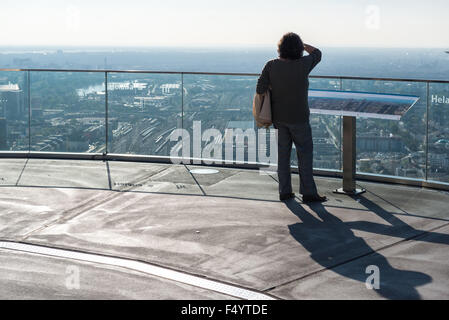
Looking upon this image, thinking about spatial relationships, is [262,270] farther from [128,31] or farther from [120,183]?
[128,31]

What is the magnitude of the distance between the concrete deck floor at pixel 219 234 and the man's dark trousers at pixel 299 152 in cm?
25

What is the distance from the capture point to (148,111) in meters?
11.6

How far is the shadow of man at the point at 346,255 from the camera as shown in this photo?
18.7 ft

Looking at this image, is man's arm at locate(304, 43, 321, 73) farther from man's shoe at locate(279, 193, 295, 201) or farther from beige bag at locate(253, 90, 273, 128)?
man's shoe at locate(279, 193, 295, 201)

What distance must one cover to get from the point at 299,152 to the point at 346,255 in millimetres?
2205

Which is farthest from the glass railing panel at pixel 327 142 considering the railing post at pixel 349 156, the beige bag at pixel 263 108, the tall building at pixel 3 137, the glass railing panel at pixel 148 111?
the tall building at pixel 3 137

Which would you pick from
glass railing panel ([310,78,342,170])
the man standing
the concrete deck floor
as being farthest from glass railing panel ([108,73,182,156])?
the man standing

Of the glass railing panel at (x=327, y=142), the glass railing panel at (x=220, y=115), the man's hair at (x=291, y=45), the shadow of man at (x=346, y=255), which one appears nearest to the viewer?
the shadow of man at (x=346, y=255)

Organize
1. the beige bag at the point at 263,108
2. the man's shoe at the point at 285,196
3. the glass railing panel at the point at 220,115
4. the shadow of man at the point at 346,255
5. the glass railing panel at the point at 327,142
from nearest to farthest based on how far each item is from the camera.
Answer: the shadow of man at the point at 346,255 → the beige bag at the point at 263,108 → the man's shoe at the point at 285,196 → the glass railing panel at the point at 327,142 → the glass railing panel at the point at 220,115

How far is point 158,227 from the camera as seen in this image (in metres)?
7.49

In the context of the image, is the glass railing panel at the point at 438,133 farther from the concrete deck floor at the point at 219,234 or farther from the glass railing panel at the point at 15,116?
the glass railing panel at the point at 15,116

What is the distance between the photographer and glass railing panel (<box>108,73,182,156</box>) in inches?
454

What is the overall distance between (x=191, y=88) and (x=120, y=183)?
91.2 inches

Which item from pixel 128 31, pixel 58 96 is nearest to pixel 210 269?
pixel 58 96
